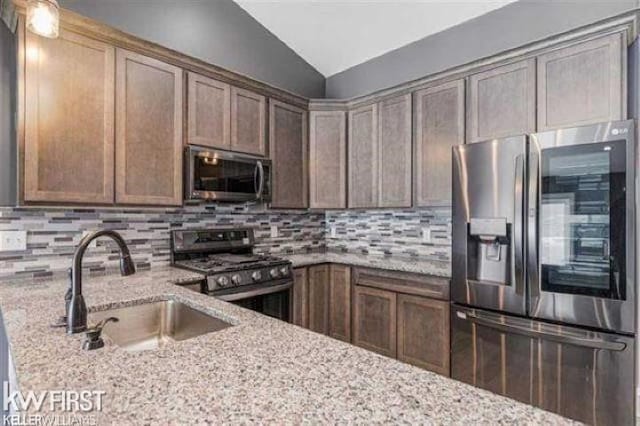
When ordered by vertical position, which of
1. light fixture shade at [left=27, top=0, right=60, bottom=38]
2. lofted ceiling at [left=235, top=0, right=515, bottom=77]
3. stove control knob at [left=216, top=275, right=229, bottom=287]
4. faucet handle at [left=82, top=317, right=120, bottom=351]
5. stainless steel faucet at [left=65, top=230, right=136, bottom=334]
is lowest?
stove control knob at [left=216, top=275, right=229, bottom=287]

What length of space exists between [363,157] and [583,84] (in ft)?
5.40

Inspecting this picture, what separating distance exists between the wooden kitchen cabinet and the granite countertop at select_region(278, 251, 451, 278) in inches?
3.5

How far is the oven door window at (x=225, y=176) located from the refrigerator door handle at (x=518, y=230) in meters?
1.83

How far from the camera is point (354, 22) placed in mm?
3186

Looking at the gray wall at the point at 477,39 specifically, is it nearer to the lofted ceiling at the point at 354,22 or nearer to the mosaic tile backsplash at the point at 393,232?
the lofted ceiling at the point at 354,22

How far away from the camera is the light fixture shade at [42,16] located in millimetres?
1267

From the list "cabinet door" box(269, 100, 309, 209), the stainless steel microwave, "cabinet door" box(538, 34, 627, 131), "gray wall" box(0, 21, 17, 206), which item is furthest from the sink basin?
"cabinet door" box(538, 34, 627, 131)

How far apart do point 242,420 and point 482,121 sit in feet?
8.09

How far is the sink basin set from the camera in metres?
1.49

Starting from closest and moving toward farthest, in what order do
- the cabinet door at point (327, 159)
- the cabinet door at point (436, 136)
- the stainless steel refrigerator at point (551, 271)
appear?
the stainless steel refrigerator at point (551, 271)
the cabinet door at point (436, 136)
the cabinet door at point (327, 159)

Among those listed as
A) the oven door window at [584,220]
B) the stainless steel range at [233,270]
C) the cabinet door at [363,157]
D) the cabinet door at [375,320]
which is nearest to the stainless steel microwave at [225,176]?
the stainless steel range at [233,270]

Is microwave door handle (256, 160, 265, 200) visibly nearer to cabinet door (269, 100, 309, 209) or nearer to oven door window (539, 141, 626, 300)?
cabinet door (269, 100, 309, 209)

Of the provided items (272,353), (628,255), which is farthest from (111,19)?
(628,255)

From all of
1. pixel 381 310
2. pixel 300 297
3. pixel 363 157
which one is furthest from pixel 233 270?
pixel 363 157
